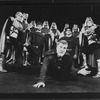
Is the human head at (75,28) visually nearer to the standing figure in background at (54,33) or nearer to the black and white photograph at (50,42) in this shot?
the black and white photograph at (50,42)

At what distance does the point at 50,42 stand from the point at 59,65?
231 millimetres

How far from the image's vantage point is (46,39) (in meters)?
1.95

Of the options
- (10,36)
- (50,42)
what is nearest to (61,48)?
(50,42)

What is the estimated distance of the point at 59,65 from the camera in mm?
1929

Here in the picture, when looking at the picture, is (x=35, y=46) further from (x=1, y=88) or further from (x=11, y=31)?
(x=1, y=88)

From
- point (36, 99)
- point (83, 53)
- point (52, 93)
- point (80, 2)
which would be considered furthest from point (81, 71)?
point (80, 2)

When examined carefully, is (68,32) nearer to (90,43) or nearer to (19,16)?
(90,43)

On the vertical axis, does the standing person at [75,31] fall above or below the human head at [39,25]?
below

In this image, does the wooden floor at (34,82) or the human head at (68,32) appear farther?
the human head at (68,32)

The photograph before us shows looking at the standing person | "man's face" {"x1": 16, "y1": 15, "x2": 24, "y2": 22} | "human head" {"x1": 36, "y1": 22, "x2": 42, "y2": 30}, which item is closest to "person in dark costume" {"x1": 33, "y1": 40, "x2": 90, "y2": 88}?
the standing person

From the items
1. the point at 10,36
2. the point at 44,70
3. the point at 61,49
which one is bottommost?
the point at 44,70

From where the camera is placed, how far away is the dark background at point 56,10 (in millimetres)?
1954

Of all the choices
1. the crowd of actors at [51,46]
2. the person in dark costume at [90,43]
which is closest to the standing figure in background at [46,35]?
the crowd of actors at [51,46]

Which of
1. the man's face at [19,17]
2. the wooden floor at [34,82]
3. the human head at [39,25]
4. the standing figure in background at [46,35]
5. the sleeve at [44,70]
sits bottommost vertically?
the wooden floor at [34,82]
